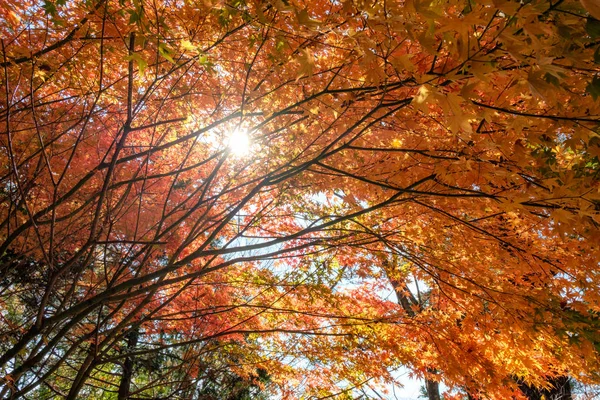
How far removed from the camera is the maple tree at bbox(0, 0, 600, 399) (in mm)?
1374

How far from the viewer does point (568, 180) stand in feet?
5.60

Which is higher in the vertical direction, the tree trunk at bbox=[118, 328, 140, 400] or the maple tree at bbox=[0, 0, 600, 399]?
the tree trunk at bbox=[118, 328, 140, 400]

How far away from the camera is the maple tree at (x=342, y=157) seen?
1374 millimetres

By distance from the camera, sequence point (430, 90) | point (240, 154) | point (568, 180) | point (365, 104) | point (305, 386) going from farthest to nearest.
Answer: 1. point (305, 386)
2. point (240, 154)
3. point (365, 104)
4. point (568, 180)
5. point (430, 90)

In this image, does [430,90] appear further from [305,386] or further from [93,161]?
[305,386]

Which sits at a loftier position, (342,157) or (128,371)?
(128,371)

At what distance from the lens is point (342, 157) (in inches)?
117

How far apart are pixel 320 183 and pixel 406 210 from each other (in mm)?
807

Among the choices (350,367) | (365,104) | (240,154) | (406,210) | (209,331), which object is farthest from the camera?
(209,331)

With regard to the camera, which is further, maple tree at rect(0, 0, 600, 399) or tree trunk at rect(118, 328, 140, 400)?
tree trunk at rect(118, 328, 140, 400)

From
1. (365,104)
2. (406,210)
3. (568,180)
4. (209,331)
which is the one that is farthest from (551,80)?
(209,331)

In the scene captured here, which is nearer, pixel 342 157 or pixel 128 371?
pixel 342 157

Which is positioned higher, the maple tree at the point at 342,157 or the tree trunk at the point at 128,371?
the tree trunk at the point at 128,371

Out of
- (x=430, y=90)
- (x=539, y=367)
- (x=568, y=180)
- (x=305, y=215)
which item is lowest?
(x=539, y=367)
